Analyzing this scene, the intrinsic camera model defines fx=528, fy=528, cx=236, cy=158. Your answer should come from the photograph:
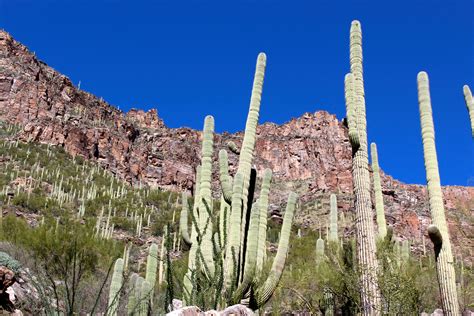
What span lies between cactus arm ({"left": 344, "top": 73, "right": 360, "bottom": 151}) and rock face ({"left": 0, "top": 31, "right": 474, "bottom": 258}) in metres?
33.9

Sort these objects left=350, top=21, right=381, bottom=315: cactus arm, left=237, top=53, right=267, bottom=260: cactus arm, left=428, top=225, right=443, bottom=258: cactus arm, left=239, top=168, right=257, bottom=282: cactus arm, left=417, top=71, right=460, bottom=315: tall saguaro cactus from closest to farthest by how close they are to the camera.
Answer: left=350, top=21, right=381, bottom=315: cactus arm
left=417, top=71, right=460, bottom=315: tall saguaro cactus
left=428, top=225, right=443, bottom=258: cactus arm
left=239, top=168, right=257, bottom=282: cactus arm
left=237, top=53, right=267, bottom=260: cactus arm

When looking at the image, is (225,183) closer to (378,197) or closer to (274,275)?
(274,275)

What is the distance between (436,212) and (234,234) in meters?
3.33

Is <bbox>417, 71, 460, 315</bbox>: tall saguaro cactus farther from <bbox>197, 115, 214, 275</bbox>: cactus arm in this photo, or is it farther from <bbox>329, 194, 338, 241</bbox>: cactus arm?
<bbox>329, 194, 338, 241</bbox>: cactus arm

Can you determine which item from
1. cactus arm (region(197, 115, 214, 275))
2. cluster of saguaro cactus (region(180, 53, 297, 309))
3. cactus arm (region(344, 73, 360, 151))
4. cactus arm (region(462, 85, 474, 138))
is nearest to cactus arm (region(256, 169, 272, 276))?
cluster of saguaro cactus (region(180, 53, 297, 309))

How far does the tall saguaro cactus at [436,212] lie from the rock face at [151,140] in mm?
33147

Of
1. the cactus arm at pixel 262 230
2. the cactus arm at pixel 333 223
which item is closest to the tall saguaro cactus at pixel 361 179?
the cactus arm at pixel 262 230

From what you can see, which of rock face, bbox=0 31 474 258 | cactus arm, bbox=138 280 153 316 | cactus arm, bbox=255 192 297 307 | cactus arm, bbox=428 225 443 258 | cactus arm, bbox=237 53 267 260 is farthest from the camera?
rock face, bbox=0 31 474 258

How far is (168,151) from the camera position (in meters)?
70.9

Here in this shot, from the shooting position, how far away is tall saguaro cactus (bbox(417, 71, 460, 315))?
795cm

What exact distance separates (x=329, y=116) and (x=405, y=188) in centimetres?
2813

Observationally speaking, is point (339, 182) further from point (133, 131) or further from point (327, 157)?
point (133, 131)

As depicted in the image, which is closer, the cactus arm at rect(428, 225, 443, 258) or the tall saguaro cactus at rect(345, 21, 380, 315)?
the tall saguaro cactus at rect(345, 21, 380, 315)

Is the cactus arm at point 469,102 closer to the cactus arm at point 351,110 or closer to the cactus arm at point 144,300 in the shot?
the cactus arm at point 351,110
